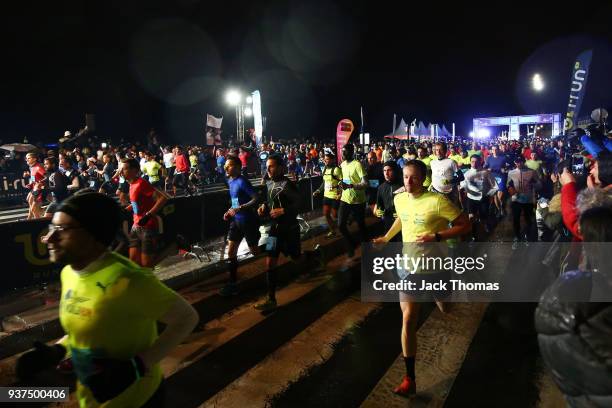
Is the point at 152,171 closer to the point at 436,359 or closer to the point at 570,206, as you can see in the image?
the point at 436,359

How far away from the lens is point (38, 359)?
2025 millimetres

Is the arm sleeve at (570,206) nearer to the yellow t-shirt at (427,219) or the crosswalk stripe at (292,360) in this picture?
the yellow t-shirt at (427,219)

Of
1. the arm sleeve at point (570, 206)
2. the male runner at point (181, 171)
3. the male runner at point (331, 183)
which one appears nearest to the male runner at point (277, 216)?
the male runner at point (331, 183)

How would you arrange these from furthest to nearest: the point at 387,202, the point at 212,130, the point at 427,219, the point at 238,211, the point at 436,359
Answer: the point at 212,130, the point at 387,202, the point at 238,211, the point at 436,359, the point at 427,219

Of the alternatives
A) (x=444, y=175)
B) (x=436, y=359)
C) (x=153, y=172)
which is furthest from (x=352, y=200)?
(x=153, y=172)

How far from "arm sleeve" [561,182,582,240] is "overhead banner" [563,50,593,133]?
13807 millimetres

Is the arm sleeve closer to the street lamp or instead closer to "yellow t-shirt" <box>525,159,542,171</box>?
"yellow t-shirt" <box>525,159,542,171</box>

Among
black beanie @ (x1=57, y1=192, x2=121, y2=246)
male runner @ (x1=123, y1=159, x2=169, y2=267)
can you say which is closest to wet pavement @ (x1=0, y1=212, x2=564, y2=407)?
male runner @ (x1=123, y1=159, x2=169, y2=267)

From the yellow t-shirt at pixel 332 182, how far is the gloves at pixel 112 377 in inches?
302

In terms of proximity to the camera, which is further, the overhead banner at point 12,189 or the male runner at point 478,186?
the overhead banner at point 12,189

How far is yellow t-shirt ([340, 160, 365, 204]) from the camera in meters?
8.63

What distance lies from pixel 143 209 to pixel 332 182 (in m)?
4.33

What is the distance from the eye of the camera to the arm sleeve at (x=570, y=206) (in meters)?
3.62

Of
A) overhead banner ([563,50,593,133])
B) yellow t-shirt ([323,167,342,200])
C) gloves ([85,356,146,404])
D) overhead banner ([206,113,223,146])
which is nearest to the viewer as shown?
gloves ([85,356,146,404])
